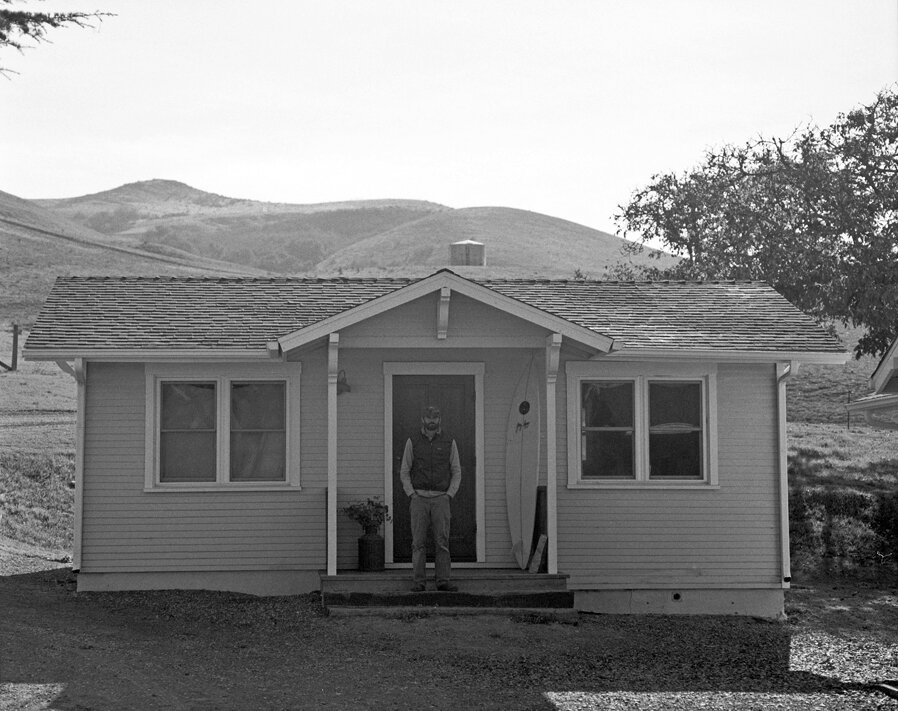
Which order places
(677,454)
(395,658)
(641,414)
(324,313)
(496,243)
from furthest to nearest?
(496,243)
(324,313)
(677,454)
(641,414)
(395,658)

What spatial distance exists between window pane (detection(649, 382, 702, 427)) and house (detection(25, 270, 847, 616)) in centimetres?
2

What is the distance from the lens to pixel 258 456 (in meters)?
13.8

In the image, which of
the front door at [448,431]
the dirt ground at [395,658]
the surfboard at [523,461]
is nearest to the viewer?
the dirt ground at [395,658]

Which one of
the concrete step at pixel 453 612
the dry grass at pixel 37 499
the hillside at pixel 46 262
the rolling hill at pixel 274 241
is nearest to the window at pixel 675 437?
the concrete step at pixel 453 612

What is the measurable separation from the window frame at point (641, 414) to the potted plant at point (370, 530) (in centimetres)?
213

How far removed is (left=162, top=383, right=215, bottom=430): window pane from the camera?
13.7 m

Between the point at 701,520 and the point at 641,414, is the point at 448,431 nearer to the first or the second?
the point at 641,414

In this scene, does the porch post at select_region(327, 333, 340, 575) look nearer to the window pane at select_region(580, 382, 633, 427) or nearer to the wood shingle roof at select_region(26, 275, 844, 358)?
the wood shingle roof at select_region(26, 275, 844, 358)

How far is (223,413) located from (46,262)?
5566 cm

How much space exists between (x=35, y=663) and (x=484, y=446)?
5.79m

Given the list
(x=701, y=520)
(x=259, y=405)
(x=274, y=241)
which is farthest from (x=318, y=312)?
(x=274, y=241)

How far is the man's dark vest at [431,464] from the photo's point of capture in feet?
41.3

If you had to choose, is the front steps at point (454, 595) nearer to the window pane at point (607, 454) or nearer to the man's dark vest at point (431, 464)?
the man's dark vest at point (431, 464)

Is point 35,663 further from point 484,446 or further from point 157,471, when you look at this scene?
point 484,446
